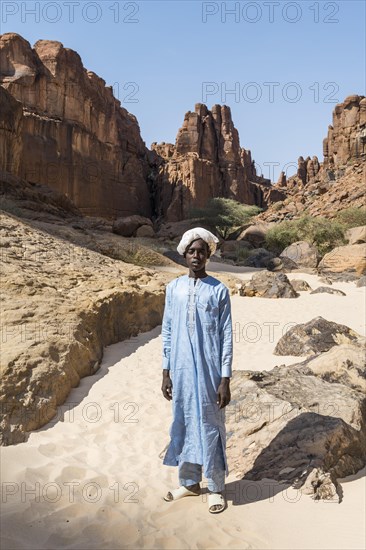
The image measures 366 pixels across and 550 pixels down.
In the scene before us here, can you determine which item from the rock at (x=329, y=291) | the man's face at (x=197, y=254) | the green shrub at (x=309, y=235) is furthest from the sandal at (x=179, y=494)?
the green shrub at (x=309, y=235)

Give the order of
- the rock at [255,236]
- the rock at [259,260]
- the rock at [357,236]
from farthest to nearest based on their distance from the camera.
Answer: the rock at [255,236], the rock at [357,236], the rock at [259,260]

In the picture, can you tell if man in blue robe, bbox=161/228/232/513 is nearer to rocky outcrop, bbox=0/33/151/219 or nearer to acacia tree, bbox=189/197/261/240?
acacia tree, bbox=189/197/261/240

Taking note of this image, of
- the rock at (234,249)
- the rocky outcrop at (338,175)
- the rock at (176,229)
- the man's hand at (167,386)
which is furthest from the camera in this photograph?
the rocky outcrop at (338,175)

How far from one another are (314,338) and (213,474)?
3.80 meters

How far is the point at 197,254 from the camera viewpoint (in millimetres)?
2850

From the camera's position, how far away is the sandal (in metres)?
Result: 2.78

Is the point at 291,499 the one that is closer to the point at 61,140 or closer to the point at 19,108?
the point at 19,108

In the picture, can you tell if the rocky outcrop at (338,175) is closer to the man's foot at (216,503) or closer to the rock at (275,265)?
the rock at (275,265)

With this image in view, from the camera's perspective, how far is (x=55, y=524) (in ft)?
7.98

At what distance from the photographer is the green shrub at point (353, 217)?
2506 cm

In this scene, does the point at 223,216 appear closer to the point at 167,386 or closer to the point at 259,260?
the point at 259,260

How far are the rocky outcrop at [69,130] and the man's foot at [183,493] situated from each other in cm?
3376

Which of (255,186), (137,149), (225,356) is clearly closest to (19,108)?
(225,356)

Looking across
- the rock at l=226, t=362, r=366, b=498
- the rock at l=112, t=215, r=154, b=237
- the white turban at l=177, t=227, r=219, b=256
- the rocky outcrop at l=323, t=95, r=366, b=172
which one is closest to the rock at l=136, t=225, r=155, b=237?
the rock at l=112, t=215, r=154, b=237
